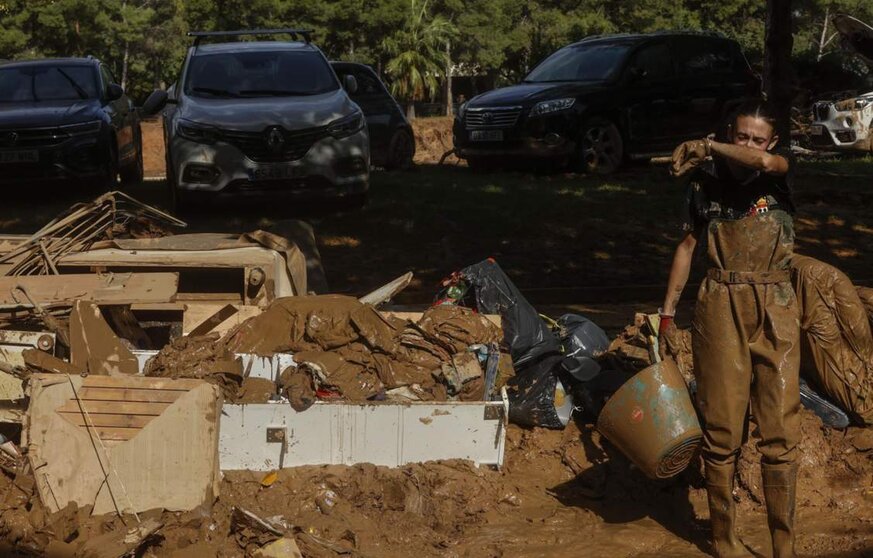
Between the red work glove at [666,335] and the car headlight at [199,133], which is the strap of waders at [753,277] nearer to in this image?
the red work glove at [666,335]

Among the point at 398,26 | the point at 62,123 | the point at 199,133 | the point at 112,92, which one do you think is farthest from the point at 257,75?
the point at 398,26

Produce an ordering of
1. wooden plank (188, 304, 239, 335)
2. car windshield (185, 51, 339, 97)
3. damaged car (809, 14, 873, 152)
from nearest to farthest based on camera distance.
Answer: wooden plank (188, 304, 239, 335) → car windshield (185, 51, 339, 97) → damaged car (809, 14, 873, 152)

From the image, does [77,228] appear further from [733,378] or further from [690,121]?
[690,121]

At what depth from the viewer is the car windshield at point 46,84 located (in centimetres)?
1458

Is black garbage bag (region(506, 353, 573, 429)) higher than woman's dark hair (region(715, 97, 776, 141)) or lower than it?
lower

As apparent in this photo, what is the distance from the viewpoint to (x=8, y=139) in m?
13.6

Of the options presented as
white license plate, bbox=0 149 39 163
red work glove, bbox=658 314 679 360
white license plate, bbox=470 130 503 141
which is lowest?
white license plate, bbox=470 130 503 141

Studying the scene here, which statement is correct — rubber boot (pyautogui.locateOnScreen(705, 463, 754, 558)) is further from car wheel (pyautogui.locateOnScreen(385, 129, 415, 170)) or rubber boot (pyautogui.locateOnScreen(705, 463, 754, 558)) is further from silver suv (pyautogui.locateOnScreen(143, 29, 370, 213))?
car wheel (pyautogui.locateOnScreen(385, 129, 415, 170))

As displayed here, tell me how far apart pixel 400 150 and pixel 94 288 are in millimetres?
12286

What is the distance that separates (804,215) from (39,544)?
9.78 meters

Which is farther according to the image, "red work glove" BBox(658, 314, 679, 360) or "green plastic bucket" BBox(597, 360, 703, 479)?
"red work glove" BBox(658, 314, 679, 360)

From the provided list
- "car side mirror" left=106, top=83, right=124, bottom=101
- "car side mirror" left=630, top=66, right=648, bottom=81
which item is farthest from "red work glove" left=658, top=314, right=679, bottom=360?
"car side mirror" left=630, top=66, right=648, bottom=81

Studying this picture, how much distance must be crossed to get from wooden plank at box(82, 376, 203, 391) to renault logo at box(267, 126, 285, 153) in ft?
20.7

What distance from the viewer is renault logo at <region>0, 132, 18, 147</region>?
13625 millimetres
